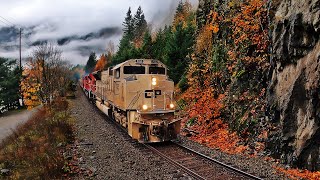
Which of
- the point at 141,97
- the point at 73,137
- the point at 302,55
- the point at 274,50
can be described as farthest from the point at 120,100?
the point at 302,55

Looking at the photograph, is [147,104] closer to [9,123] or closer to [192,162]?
[192,162]

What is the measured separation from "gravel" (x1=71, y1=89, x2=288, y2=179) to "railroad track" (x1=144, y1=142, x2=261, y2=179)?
313 millimetres

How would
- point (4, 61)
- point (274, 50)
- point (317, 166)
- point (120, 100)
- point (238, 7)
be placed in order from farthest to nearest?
1. point (4, 61)
2. point (238, 7)
3. point (120, 100)
4. point (274, 50)
5. point (317, 166)

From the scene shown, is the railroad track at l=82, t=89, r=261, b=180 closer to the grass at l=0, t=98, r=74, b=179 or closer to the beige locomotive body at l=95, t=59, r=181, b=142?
the beige locomotive body at l=95, t=59, r=181, b=142

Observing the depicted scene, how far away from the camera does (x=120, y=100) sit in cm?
1352

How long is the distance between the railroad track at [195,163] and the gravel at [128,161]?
1.03ft

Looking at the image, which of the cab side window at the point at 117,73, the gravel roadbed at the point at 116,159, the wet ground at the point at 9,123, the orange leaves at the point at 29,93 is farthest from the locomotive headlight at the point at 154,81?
the orange leaves at the point at 29,93

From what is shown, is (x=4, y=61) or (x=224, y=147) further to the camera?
(x=4, y=61)

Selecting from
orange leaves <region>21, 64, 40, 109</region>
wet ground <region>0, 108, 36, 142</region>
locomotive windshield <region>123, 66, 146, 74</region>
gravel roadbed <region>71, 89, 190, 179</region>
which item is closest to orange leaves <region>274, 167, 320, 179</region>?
gravel roadbed <region>71, 89, 190, 179</region>

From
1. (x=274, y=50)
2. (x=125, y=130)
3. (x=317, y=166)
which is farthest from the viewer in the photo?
(x=125, y=130)

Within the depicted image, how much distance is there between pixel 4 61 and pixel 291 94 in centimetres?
4741

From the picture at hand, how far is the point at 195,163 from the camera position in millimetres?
9562

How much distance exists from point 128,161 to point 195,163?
242 cm

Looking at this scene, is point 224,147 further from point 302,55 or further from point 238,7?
point 238,7
